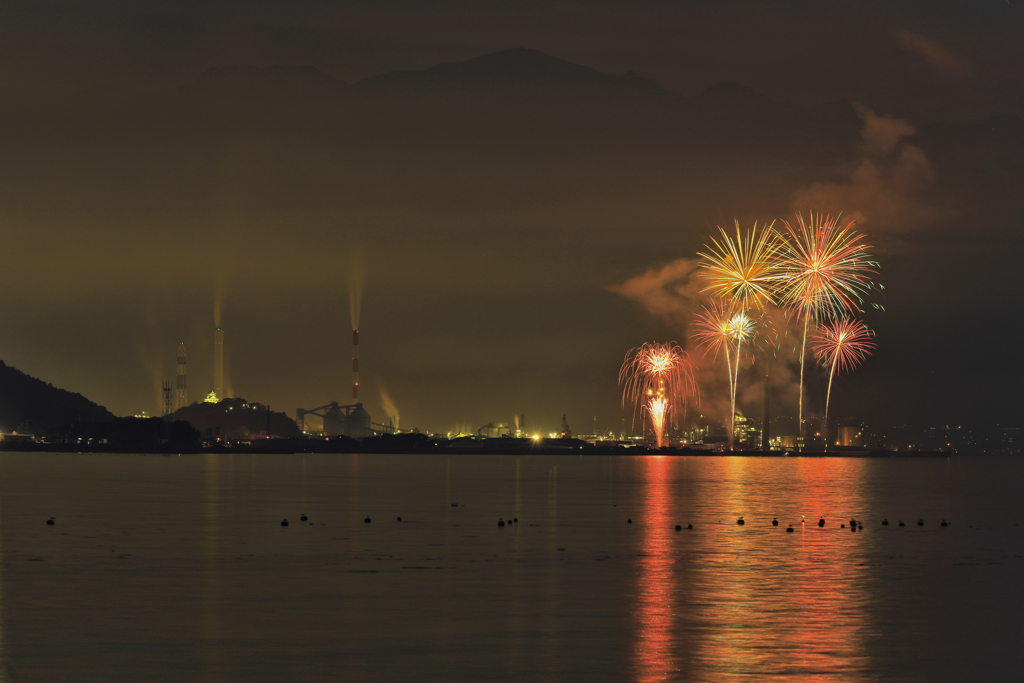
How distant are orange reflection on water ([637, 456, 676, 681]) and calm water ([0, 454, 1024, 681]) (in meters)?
0.13

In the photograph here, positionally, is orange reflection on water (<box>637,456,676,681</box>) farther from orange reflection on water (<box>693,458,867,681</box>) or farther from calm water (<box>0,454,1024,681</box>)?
orange reflection on water (<box>693,458,867,681</box>)

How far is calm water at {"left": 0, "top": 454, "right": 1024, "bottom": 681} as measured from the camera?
2864 centimetres

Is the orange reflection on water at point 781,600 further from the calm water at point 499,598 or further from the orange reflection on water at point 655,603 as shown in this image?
the orange reflection on water at point 655,603

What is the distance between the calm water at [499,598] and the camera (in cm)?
2864

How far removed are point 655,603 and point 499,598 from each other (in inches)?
211

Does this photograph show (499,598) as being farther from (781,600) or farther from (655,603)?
(781,600)

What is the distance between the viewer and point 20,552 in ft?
183

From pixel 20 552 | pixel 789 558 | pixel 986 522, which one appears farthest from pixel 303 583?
pixel 986 522

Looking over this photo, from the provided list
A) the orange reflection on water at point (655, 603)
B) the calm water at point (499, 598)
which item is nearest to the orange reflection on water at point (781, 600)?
the calm water at point (499, 598)

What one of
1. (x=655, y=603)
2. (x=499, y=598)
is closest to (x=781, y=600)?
(x=655, y=603)

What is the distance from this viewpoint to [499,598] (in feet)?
134

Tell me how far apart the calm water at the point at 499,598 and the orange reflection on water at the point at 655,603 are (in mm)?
133

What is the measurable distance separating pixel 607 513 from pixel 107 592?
5598 cm

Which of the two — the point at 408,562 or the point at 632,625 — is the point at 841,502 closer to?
the point at 408,562
